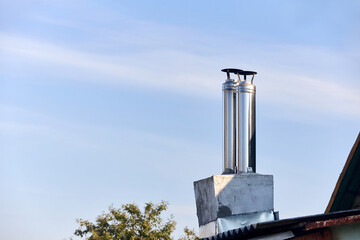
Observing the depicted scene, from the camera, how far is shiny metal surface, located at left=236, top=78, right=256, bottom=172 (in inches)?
669

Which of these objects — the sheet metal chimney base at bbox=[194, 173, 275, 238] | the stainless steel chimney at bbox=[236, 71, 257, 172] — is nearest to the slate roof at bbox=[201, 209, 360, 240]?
the sheet metal chimney base at bbox=[194, 173, 275, 238]

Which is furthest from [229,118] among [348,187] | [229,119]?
[348,187]

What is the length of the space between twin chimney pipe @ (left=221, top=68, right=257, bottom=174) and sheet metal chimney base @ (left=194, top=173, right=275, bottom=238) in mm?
966

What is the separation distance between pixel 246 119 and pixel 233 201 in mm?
2511

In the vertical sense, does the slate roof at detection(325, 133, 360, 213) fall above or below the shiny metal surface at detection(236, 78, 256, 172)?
below

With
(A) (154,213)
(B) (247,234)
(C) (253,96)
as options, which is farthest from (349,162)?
(A) (154,213)

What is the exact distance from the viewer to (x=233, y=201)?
15383 millimetres

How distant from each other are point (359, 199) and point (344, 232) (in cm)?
518

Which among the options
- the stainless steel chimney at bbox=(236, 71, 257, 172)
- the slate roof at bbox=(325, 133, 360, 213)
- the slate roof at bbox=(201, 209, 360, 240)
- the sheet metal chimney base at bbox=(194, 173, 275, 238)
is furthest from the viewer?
the stainless steel chimney at bbox=(236, 71, 257, 172)

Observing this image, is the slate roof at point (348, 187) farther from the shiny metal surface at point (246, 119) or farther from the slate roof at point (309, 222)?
the slate roof at point (309, 222)

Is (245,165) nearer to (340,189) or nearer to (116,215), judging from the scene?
(340,189)

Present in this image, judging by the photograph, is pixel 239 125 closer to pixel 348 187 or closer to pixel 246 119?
pixel 246 119

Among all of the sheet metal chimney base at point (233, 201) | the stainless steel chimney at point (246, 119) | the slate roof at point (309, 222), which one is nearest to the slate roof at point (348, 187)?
the sheet metal chimney base at point (233, 201)

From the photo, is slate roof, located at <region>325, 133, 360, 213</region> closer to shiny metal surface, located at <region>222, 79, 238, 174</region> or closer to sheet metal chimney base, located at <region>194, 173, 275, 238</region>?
sheet metal chimney base, located at <region>194, 173, 275, 238</region>
